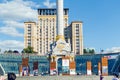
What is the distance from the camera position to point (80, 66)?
12975 cm

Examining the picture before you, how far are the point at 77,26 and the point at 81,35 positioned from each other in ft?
18.7

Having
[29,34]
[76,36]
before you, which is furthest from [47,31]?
[76,36]

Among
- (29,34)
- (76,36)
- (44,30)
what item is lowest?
(76,36)

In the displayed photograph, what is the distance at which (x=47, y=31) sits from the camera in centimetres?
17588

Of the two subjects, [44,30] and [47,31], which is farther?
[47,31]

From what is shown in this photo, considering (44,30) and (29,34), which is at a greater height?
(44,30)

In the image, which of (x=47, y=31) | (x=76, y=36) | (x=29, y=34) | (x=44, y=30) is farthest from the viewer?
(x=47, y=31)

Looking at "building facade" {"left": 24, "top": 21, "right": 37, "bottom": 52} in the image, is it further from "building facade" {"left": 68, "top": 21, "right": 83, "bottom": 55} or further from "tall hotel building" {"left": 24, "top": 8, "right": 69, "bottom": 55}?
"building facade" {"left": 68, "top": 21, "right": 83, "bottom": 55}

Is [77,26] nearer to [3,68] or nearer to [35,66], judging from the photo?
[3,68]

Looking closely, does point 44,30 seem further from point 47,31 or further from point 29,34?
point 29,34

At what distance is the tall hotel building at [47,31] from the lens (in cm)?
17000

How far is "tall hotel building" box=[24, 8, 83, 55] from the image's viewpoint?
17000 centimetres

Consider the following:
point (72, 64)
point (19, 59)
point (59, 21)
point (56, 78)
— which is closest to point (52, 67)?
point (72, 64)

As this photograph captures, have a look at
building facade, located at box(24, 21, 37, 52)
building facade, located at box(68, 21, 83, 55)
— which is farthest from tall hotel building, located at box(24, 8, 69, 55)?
building facade, located at box(68, 21, 83, 55)
